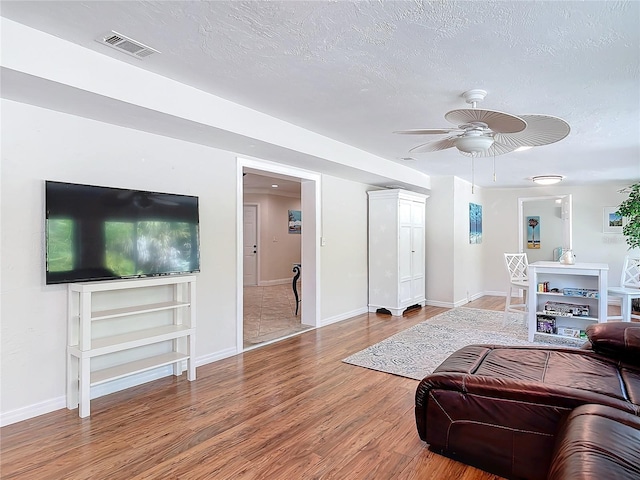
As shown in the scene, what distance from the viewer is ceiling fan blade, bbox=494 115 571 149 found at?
222cm

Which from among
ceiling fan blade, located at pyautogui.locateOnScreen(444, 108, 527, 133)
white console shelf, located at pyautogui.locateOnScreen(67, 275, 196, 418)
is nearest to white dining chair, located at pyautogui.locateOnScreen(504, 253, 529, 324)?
ceiling fan blade, located at pyautogui.locateOnScreen(444, 108, 527, 133)

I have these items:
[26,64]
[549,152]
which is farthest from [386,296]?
[26,64]

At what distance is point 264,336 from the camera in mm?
4805

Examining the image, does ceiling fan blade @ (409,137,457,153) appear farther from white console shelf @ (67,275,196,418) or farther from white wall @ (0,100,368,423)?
white console shelf @ (67,275,196,418)

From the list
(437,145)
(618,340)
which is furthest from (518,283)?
(437,145)

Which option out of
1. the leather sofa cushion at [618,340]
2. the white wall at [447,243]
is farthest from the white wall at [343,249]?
the leather sofa cushion at [618,340]

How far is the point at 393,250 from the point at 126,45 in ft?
15.1

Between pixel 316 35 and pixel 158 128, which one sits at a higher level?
pixel 316 35

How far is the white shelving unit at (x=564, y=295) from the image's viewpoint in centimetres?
432

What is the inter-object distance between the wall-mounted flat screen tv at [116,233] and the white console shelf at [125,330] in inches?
5.0

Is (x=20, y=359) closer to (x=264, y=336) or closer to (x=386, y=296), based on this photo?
(x=264, y=336)

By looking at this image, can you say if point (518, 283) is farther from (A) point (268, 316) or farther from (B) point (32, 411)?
(B) point (32, 411)

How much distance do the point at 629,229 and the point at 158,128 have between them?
6421mm

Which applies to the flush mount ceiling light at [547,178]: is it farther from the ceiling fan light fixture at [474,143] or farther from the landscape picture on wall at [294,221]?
the landscape picture on wall at [294,221]
